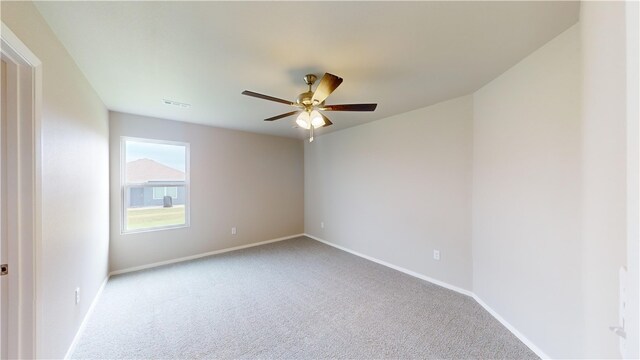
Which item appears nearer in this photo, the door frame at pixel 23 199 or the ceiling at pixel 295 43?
the door frame at pixel 23 199

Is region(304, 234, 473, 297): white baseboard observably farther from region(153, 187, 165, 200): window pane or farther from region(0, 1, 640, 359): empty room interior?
region(153, 187, 165, 200): window pane

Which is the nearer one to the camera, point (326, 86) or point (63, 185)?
point (63, 185)

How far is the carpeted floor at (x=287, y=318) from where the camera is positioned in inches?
69.1

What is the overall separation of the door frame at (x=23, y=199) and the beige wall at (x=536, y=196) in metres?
3.26

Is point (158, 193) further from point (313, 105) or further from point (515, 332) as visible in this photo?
point (515, 332)

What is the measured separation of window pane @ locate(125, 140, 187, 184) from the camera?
3.36 meters

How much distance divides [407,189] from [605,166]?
244 cm

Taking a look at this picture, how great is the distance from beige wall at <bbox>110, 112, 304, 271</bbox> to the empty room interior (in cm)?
5

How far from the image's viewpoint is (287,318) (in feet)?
7.08

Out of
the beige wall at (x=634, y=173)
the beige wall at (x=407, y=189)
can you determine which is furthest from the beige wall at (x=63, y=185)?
the beige wall at (x=407, y=189)

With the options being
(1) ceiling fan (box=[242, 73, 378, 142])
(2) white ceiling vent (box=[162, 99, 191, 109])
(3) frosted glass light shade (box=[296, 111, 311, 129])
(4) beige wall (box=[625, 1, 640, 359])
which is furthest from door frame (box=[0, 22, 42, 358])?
(4) beige wall (box=[625, 1, 640, 359])

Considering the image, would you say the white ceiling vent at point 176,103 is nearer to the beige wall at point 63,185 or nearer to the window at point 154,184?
the beige wall at point 63,185

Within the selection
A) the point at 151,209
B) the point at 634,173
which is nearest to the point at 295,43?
the point at 634,173

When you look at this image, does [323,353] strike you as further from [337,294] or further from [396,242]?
[396,242]
